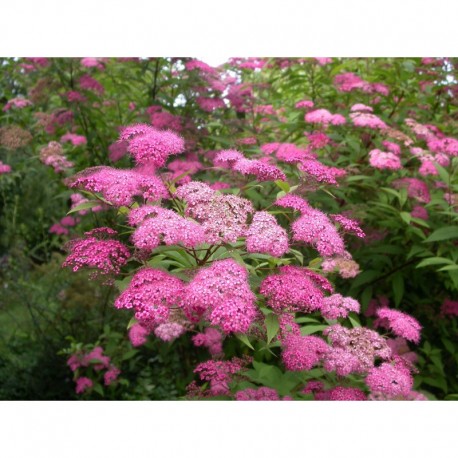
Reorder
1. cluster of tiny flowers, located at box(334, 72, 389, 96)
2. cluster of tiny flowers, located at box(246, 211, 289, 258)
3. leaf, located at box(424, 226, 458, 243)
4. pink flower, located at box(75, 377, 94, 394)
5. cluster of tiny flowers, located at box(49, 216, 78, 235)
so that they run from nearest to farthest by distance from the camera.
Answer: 1. cluster of tiny flowers, located at box(246, 211, 289, 258)
2. leaf, located at box(424, 226, 458, 243)
3. pink flower, located at box(75, 377, 94, 394)
4. cluster of tiny flowers, located at box(334, 72, 389, 96)
5. cluster of tiny flowers, located at box(49, 216, 78, 235)

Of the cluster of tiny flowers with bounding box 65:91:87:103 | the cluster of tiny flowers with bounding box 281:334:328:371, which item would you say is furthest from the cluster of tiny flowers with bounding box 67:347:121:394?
the cluster of tiny flowers with bounding box 281:334:328:371

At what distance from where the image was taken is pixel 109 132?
3650mm

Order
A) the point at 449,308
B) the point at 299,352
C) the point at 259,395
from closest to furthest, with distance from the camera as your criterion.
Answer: the point at 299,352 < the point at 259,395 < the point at 449,308

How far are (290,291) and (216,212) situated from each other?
0.94 ft

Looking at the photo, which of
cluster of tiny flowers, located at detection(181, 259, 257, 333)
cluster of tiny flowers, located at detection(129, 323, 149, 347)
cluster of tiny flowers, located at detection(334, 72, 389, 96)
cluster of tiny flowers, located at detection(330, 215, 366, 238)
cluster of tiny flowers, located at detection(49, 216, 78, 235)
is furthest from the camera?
cluster of tiny flowers, located at detection(49, 216, 78, 235)

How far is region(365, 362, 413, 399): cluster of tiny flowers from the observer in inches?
61.4

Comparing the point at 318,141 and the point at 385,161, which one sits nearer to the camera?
the point at 385,161

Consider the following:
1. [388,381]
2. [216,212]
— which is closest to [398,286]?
[388,381]

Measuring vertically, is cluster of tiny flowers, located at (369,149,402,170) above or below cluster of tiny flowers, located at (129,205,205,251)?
above

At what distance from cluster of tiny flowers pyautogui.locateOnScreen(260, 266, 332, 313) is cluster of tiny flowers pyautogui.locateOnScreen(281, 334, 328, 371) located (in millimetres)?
241

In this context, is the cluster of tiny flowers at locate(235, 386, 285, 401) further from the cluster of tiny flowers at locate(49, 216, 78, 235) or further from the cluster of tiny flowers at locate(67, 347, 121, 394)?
the cluster of tiny flowers at locate(49, 216, 78, 235)

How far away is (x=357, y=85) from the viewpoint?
119 inches

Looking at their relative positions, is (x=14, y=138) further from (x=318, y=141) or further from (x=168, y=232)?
(x=168, y=232)

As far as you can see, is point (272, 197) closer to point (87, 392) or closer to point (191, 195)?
point (191, 195)
